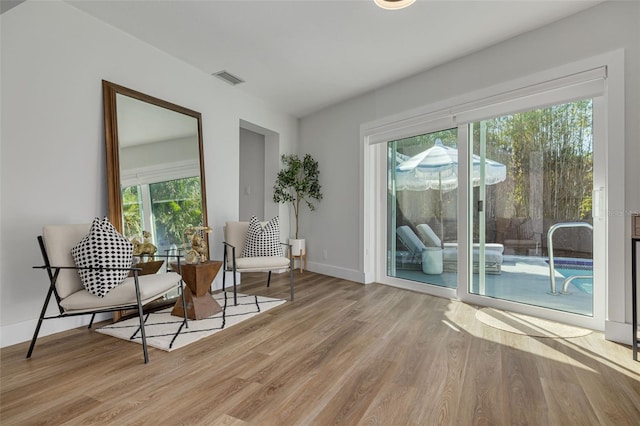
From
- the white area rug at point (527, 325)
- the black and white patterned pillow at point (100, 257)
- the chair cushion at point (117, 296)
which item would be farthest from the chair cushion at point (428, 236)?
the black and white patterned pillow at point (100, 257)

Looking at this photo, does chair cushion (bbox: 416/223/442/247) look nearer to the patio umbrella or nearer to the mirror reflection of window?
the patio umbrella

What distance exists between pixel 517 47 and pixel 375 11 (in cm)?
141

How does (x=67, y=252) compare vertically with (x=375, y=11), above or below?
below

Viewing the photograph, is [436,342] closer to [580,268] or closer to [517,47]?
[580,268]

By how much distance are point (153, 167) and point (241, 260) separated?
1284mm

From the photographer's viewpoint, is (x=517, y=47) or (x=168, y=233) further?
(x=168, y=233)

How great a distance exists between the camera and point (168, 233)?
10.6 ft

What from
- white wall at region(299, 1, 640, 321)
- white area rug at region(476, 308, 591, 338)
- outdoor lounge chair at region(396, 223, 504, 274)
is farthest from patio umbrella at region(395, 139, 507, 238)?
white area rug at region(476, 308, 591, 338)

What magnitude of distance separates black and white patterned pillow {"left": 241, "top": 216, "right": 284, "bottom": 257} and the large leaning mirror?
58cm

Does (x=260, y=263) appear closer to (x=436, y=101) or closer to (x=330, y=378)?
(x=330, y=378)

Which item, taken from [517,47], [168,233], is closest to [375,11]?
[517,47]

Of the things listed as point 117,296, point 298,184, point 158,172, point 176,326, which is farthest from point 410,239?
point 117,296

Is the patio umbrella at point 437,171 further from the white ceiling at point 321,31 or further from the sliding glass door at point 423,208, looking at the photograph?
the white ceiling at point 321,31

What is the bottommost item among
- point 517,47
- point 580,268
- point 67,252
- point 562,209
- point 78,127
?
point 580,268
